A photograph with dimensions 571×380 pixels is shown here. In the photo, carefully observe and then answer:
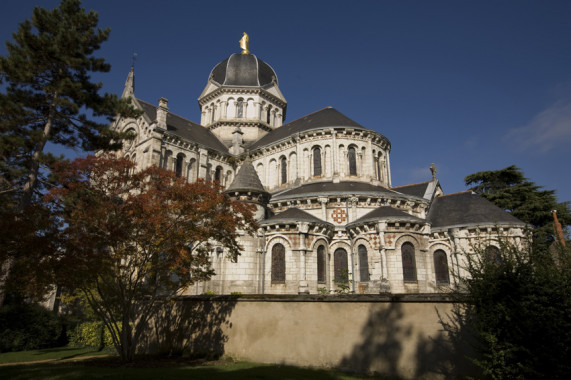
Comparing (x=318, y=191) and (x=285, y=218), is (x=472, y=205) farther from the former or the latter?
(x=285, y=218)

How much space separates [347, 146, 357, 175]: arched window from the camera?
31.5 metres

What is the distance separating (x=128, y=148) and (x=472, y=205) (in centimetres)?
3024

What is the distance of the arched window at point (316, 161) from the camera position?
3183 cm

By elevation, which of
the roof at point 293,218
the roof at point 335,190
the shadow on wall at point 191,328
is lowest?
the shadow on wall at point 191,328

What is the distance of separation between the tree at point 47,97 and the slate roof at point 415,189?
23.6 m

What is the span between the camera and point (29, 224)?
36.3ft

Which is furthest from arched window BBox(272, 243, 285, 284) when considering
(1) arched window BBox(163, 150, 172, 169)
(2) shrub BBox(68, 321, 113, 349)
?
(1) arched window BBox(163, 150, 172, 169)

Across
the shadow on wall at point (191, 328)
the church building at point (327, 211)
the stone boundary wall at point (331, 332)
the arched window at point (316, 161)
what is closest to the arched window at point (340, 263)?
the church building at point (327, 211)

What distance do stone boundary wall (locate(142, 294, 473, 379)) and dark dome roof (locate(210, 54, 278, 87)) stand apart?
3472cm

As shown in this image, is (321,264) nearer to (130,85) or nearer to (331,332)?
(331,332)

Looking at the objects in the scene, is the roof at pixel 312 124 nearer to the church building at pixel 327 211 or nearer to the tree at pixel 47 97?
the church building at pixel 327 211

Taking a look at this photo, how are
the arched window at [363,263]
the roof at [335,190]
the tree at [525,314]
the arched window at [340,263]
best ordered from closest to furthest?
the tree at [525,314], the arched window at [363,263], the arched window at [340,263], the roof at [335,190]

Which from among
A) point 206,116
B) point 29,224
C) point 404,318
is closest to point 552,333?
point 404,318

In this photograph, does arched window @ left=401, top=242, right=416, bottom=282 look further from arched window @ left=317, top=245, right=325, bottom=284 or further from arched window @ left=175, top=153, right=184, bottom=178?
arched window @ left=175, top=153, right=184, bottom=178
